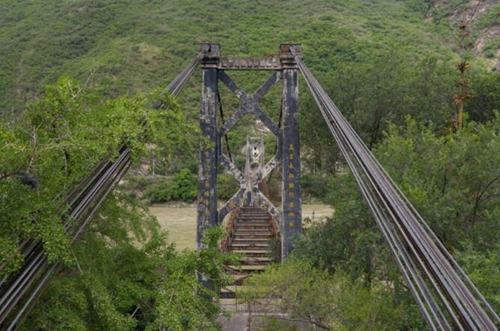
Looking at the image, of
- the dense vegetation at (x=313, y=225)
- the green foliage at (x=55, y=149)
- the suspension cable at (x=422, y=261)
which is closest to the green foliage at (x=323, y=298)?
the dense vegetation at (x=313, y=225)

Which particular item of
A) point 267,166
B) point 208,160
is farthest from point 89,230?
point 267,166

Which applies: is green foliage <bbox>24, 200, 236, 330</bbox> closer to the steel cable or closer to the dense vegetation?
the dense vegetation

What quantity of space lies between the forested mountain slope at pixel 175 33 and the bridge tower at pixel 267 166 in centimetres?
2236

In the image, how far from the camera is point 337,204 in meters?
6.93

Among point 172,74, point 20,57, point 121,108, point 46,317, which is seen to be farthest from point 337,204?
point 20,57

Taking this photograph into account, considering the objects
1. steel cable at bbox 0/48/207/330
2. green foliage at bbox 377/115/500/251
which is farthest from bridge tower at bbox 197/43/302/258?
steel cable at bbox 0/48/207/330

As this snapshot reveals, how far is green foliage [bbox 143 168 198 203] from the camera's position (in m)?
25.0

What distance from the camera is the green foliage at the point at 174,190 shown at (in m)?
25.0

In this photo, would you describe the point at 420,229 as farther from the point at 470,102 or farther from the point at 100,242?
the point at 470,102

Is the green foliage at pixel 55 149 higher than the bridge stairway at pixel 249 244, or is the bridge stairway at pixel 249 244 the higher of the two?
the green foliage at pixel 55 149

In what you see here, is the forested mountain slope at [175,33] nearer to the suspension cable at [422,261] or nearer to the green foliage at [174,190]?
the green foliage at [174,190]

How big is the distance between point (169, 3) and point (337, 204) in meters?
52.8

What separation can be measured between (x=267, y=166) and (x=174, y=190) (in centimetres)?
1837

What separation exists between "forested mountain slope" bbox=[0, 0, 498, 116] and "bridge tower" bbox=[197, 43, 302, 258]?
73.4 ft
